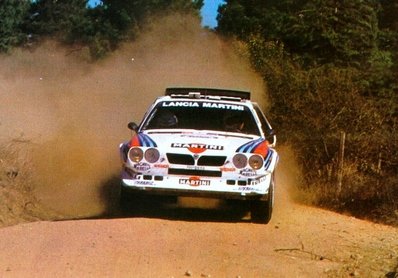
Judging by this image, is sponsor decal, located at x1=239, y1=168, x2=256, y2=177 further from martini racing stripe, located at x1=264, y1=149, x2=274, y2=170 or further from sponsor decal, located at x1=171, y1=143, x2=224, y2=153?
sponsor decal, located at x1=171, y1=143, x2=224, y2=153

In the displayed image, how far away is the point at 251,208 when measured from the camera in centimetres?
1168

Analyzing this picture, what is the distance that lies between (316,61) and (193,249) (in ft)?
64.5

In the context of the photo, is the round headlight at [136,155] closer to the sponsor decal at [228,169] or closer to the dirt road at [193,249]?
the dirt road at [193,249]

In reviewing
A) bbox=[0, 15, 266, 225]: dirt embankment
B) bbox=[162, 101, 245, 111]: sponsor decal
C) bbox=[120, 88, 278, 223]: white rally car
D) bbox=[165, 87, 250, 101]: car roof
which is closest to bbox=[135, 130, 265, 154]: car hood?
bbox=[120, 88, 278, 223]: white rally car

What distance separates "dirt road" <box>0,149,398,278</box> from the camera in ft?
27.4

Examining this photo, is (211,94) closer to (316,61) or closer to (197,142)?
(197,142)

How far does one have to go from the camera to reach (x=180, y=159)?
1145cm

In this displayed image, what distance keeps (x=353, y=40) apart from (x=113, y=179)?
629 inches

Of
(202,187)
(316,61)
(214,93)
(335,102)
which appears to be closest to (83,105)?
(316,61)

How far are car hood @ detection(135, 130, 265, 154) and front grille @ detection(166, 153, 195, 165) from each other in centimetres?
5

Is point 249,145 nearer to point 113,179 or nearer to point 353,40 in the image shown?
point 113,179

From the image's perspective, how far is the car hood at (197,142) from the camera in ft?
37.6

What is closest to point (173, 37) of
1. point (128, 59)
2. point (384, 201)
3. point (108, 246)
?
point (128, 59)

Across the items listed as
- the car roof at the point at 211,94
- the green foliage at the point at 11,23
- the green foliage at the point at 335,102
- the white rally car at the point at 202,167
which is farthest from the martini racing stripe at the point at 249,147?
Result: the green foliage at the point at 11,23
